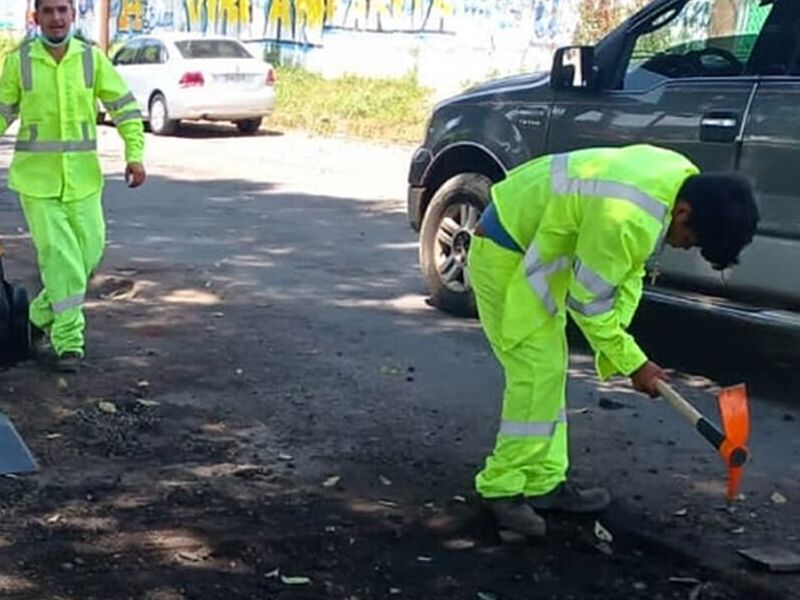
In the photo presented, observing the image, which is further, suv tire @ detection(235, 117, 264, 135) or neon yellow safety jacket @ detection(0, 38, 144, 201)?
suv tire @ detection(235, 117, 264, 135)

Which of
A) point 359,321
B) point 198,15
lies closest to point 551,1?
point 198,15

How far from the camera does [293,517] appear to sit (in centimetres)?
523

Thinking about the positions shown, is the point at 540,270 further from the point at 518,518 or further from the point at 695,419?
the point at 518,518

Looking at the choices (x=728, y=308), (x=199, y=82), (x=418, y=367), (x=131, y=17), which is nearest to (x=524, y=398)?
(x=728, y=308)

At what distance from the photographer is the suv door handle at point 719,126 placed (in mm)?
6934

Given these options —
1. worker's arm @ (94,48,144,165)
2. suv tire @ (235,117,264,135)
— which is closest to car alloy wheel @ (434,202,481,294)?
worker's arm @ (94,48,144,165)

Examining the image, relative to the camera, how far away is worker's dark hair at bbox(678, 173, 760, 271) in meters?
4.51

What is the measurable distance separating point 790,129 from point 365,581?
3.16 meters

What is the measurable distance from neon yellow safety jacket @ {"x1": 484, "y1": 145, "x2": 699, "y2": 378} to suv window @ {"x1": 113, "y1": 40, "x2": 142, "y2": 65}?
63.8ft

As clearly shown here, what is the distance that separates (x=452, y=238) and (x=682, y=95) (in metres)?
1.95

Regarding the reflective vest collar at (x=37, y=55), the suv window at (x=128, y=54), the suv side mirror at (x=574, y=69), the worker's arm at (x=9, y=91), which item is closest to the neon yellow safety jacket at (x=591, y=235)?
the suv side mirror at (x=574, y=69)

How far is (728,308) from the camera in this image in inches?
274

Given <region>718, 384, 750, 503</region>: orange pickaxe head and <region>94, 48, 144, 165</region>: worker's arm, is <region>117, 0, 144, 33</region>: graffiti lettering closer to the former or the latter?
<region>94, 48, 144, 165</region>: worker's arm

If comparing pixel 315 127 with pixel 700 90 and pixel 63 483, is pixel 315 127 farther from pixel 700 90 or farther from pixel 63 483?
pixel 63 483
